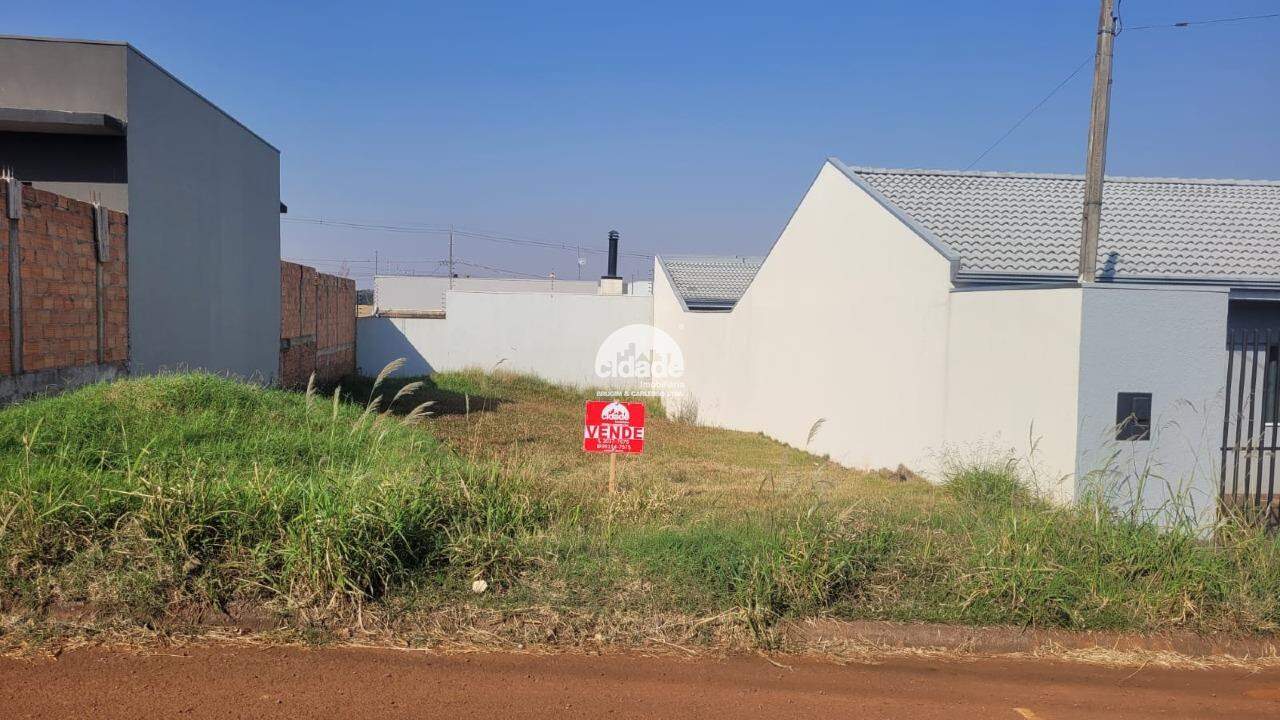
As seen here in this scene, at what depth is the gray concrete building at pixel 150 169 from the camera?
10641mm

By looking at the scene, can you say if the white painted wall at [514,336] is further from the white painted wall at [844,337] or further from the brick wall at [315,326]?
the white painted wall at [844,337]

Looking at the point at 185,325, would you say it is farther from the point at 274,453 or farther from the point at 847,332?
the point at 847,332

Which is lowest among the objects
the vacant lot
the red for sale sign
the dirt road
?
the dirt road

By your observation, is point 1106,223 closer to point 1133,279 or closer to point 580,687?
point 1133,279

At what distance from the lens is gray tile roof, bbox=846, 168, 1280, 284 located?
36.4 feet

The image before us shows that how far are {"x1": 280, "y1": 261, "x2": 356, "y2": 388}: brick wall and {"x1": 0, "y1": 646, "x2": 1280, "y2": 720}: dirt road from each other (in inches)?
542

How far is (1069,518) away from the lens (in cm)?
547

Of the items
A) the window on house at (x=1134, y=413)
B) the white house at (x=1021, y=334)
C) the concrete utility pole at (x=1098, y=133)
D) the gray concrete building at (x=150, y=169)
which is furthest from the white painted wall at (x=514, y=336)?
the window on house at (x=1134, y=413)

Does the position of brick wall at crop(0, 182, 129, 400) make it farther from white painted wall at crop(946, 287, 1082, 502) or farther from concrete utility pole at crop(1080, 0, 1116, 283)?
concrete utility pole at crop(1080, 0, 1116, 283)

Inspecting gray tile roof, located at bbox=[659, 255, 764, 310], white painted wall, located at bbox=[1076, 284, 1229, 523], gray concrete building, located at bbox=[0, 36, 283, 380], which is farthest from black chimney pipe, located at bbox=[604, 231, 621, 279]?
white painted wall, located at bbox=[1076, 284, 1229, 523]

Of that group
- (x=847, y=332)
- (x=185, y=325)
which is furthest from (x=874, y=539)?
(x=185, y=325)

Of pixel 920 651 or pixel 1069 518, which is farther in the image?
pixel 1069 518

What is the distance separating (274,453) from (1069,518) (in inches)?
214

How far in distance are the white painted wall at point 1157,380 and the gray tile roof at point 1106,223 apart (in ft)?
9.66
